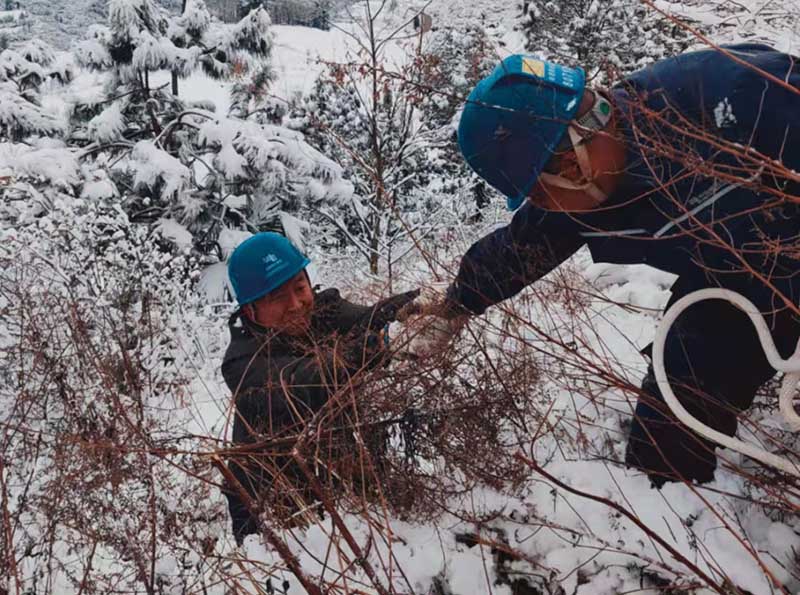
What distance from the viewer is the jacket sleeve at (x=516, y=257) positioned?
6.21 feet

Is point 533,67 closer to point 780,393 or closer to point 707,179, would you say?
point 707,179

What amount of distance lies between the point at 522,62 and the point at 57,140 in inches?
338

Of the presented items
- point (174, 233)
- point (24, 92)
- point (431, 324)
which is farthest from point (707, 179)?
point (24, 92)

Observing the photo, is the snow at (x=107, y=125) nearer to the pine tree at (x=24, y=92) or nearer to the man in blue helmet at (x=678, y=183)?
the pine tree at (x=24, y=92)

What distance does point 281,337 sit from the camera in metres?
2.00

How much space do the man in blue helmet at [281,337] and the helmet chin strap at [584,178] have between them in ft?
2.33

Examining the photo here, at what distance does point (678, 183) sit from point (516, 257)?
63 centimetres

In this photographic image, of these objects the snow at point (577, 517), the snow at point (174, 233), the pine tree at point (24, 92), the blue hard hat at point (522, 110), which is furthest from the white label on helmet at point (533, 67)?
the pine tree at point (24, 92)

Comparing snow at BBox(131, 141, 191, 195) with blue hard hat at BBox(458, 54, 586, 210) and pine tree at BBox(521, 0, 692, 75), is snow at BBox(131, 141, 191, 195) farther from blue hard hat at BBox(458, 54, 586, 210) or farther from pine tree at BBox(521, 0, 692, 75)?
pine tree at BBox(521, 0, 692, 75)

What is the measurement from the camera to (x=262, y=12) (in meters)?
8.57

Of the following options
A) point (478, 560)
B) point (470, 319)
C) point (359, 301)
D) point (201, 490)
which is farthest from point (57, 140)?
point (478, 560)

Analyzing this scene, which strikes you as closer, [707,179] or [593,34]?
[707,179]

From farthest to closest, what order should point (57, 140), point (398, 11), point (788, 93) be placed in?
point (398, 11), point (57, 140), point (788, 93)

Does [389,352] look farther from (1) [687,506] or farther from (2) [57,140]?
(2) [57,140]
